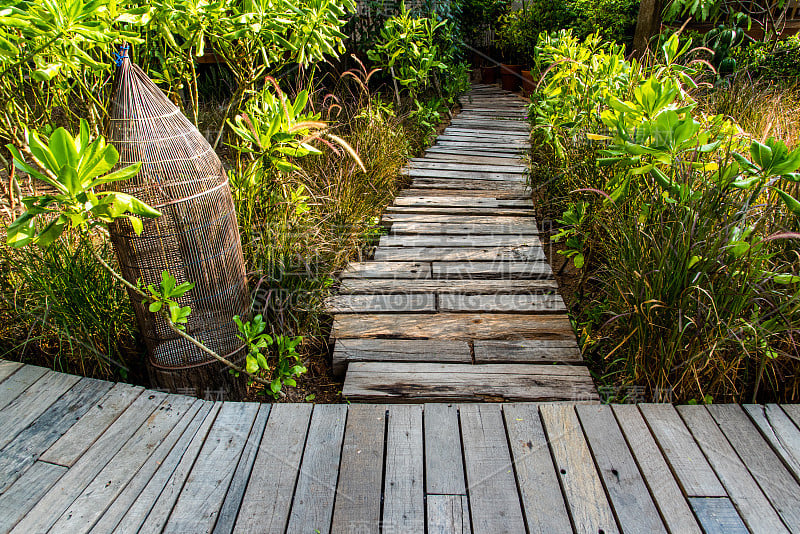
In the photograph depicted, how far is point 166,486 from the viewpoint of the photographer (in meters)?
1.54

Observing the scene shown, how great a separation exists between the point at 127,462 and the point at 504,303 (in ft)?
5.72

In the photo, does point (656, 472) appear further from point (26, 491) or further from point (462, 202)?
point (462, 202)

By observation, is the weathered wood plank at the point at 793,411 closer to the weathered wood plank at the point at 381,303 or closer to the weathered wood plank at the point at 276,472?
the weathered wood plank at the point at 381,303

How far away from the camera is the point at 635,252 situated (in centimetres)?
201

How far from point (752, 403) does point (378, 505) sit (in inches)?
56.7

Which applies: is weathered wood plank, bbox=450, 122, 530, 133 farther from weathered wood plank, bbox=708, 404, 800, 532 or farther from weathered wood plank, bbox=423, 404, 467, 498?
weathered wood plank, bbox=423, 404, 467, 498

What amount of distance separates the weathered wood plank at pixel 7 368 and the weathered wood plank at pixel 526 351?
75.6 inches

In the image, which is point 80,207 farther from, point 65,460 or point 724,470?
point 724,470

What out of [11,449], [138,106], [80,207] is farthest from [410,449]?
[138,106]

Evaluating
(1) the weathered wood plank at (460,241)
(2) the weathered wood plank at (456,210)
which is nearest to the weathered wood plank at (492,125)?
(2) the weathered wood plank at (456,210)

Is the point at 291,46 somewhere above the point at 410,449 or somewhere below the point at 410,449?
above

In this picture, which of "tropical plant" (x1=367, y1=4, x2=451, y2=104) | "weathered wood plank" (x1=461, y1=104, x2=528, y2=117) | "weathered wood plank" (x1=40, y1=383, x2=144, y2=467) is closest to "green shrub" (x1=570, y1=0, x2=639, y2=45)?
"weathered wood plank" (x1=461, y1=104, x2=528, y2=117)

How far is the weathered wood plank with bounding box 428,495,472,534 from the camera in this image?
139 cm

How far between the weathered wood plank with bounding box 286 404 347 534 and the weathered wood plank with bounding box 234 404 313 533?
0.08 feet
